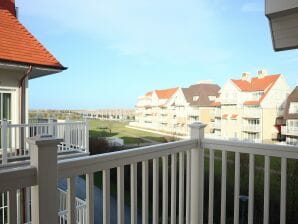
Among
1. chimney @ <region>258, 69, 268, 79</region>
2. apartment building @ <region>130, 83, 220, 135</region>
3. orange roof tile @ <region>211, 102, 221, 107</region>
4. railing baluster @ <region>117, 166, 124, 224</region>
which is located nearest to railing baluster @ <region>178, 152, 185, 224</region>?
railing baluster @ <region>117, 166, 124, 224</region>

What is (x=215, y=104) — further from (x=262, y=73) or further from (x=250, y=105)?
(x=262, y=73)

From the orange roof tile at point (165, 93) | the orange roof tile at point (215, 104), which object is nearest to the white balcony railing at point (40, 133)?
the orange roof tile at point (215, 104)

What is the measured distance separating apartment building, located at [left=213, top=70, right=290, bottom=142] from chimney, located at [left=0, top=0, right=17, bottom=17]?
12252 millimetres

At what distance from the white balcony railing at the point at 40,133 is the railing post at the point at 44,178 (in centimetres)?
480

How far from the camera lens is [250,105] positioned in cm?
2148

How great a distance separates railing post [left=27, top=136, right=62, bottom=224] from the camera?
4.44 ft

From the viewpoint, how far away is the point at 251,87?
2244 cm

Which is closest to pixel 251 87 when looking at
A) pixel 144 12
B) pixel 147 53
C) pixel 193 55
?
pixel 144 12

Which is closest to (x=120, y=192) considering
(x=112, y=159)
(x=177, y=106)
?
(x=112, y=159)

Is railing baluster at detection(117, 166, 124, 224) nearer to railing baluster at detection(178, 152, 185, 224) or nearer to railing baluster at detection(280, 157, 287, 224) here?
railing baluster at detection(178, 152, 185, 224)

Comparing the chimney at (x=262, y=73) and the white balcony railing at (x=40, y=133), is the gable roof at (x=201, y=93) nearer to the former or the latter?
the chimney at (x=262, y=73)

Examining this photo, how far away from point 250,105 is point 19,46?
57.1 ft

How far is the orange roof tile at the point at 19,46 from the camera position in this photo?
23.0ft

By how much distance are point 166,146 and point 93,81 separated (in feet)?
102
